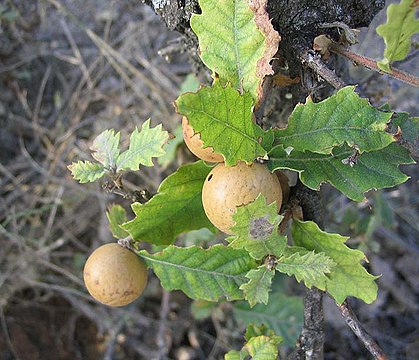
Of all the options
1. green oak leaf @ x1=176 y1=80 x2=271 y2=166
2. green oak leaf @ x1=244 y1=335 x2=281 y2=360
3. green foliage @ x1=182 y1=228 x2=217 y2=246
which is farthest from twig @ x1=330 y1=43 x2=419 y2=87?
green foliage @ x1=182 y1=228 x2=217 y2=246

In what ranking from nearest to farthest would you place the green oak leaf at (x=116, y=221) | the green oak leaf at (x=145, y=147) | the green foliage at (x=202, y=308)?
1. the green oak leaf at (x=145, y=147)
2. the green oak leaf at (x=116, y=221)
3. the green foliage at (x=202, y=308)

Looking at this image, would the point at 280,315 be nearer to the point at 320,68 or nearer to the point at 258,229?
the point at 258,229

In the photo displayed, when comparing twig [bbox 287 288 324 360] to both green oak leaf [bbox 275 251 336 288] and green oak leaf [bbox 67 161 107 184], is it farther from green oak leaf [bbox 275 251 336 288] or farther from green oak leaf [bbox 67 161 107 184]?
green oak leaf [bbox 67 161 107 184]

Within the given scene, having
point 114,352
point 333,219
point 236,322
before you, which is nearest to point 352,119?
point 333,219

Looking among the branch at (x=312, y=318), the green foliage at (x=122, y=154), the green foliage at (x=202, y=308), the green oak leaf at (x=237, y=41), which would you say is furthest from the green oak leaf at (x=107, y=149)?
the green foliage at (x=202, y=308)

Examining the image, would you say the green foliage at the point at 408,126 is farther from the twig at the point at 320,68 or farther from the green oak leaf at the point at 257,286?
the green oak leaf at the point at 257,286

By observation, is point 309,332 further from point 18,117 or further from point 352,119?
point 18,117
